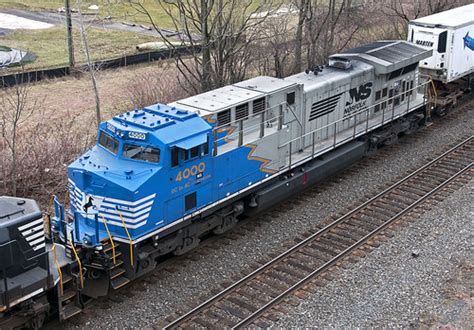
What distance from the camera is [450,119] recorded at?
845 inches

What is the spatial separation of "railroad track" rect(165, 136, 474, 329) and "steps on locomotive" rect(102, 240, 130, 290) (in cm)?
141

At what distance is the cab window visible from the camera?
37.7 ft

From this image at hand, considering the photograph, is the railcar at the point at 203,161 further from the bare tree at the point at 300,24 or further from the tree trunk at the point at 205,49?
the bare tree at the point at 300,24

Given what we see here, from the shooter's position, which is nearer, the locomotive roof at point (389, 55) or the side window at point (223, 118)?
the side window at point (223, 118)

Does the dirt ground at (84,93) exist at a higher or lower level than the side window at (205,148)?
lower

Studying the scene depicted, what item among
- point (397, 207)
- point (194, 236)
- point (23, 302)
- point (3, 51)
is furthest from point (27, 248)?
point (3, 51)

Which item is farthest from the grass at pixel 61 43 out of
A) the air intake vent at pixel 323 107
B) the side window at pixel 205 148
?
the side window at pixel 205 148

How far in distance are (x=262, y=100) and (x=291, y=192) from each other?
268 cm

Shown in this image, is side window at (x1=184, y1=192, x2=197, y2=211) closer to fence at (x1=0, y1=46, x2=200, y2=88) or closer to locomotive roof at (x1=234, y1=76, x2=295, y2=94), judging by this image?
locomotive roof at (x1=234, y1=76, x2=295, y2=94)

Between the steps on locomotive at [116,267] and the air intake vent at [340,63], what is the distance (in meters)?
9.14

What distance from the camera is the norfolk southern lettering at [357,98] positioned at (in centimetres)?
1691

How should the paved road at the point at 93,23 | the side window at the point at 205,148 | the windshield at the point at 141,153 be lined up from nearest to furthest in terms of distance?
the windshield at the point at 141,153 → the side window at the point at 205,148 → the paved road at the point at 93,23

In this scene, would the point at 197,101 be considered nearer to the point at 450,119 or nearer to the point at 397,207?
the point at 397,207

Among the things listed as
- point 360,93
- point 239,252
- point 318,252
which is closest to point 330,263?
point 318,252
